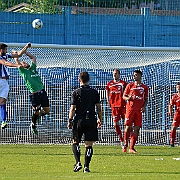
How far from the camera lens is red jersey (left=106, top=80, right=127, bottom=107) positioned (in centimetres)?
1869

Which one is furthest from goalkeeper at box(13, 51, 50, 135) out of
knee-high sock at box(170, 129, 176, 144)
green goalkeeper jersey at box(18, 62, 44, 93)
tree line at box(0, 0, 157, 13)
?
tree line at box(0, 0, 157, 13)

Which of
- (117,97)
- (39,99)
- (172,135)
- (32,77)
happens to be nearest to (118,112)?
(117,97)

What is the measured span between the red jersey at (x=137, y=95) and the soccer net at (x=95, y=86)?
3.00m

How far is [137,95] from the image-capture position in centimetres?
1739

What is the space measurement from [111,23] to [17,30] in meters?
3.51

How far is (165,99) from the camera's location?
70.1 feet

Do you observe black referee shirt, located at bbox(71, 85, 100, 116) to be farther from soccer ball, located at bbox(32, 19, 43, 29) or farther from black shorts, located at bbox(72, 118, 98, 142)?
soccer ball, located at bbox(32, 19, 43, 29)

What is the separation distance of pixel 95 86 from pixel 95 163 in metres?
7.17

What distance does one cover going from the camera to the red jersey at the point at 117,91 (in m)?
18.7

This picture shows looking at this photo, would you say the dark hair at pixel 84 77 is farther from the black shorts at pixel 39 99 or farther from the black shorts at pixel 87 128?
the black shorts at pixel 39 99

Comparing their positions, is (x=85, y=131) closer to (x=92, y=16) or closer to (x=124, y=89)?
(x=124, y=89)

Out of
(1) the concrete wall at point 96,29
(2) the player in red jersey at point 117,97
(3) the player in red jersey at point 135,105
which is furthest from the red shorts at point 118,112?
(1) the concrete wall at point 96,29

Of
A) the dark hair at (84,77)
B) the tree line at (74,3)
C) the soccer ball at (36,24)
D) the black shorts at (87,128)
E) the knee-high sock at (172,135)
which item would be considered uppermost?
the tree line at (74,3)

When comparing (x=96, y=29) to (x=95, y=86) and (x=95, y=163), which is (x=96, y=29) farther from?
(x=95, y=163)
